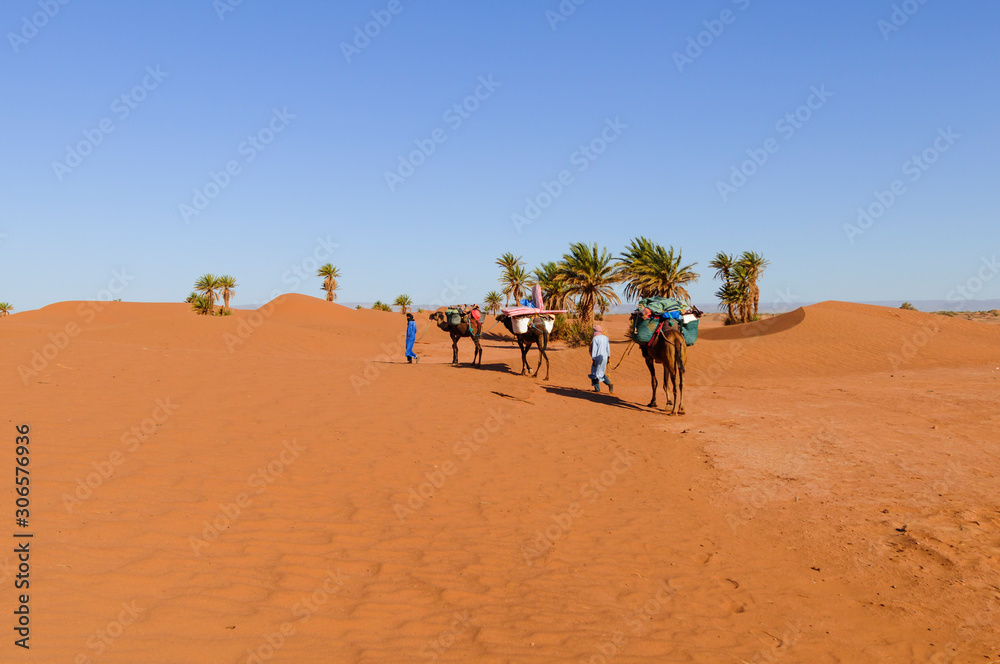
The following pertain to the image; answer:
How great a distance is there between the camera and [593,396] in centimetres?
1627

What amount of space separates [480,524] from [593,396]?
9.88 m

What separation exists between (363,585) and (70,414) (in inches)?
274

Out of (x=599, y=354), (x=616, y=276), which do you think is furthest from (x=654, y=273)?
(x=599, y=354)

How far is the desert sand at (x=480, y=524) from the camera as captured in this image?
14.3 feet

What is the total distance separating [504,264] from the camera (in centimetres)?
5853

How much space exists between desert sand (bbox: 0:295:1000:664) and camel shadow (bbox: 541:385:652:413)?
75 centimetres

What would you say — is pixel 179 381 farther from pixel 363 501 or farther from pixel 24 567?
pixel 24 567

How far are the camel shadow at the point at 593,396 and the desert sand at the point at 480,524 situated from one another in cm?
75

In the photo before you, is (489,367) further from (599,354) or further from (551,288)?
(551,288)

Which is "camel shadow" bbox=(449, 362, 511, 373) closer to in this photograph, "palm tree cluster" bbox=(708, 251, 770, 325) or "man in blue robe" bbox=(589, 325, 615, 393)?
"man in blue robe" bbox=(589, 325, 615, 393)

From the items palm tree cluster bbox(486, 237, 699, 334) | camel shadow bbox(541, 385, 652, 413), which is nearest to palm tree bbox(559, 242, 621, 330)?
palm tree cluster bbox(486, 237, 699, 334)

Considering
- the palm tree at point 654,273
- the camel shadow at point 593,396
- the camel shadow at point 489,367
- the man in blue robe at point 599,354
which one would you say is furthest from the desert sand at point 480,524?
the palm tree at point 654,273

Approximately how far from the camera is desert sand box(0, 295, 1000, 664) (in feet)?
14.3

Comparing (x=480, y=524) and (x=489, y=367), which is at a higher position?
(x=489, y=367)
